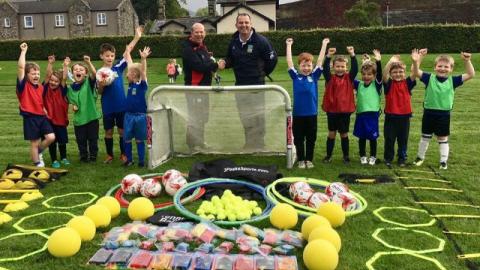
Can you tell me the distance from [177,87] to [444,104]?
427 centimetres

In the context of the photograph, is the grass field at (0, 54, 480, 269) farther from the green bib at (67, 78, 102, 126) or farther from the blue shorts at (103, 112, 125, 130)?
the green bib at (67, 78, 102, 126)

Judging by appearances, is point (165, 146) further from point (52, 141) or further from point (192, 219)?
point (192, 219)

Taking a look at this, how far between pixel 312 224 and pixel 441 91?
3.99 metres

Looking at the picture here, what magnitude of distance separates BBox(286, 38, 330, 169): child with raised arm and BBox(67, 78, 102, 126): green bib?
11.2 feet

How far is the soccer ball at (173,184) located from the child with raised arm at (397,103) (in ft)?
11.6

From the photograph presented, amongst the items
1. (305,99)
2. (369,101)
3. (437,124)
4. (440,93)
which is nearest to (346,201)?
(305,99)

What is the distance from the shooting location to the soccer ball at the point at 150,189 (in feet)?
19.9

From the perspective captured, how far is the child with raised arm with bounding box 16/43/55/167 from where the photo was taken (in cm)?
745

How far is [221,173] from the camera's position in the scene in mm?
6617

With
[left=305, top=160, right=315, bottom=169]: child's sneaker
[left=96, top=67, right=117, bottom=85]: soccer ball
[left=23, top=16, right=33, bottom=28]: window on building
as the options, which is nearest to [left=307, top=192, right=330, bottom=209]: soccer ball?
[left=305, top=160, right=315, bottom=169]: child's sneaker

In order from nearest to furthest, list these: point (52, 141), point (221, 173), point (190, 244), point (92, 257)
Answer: point (92, 257) → point (190, 244) → point (221, 173) → point (52, 141)

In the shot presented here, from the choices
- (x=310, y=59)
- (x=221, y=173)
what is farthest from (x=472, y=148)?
(x=221, y=173)

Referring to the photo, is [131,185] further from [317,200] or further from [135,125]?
[317,200]

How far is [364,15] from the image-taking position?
4766 cm
